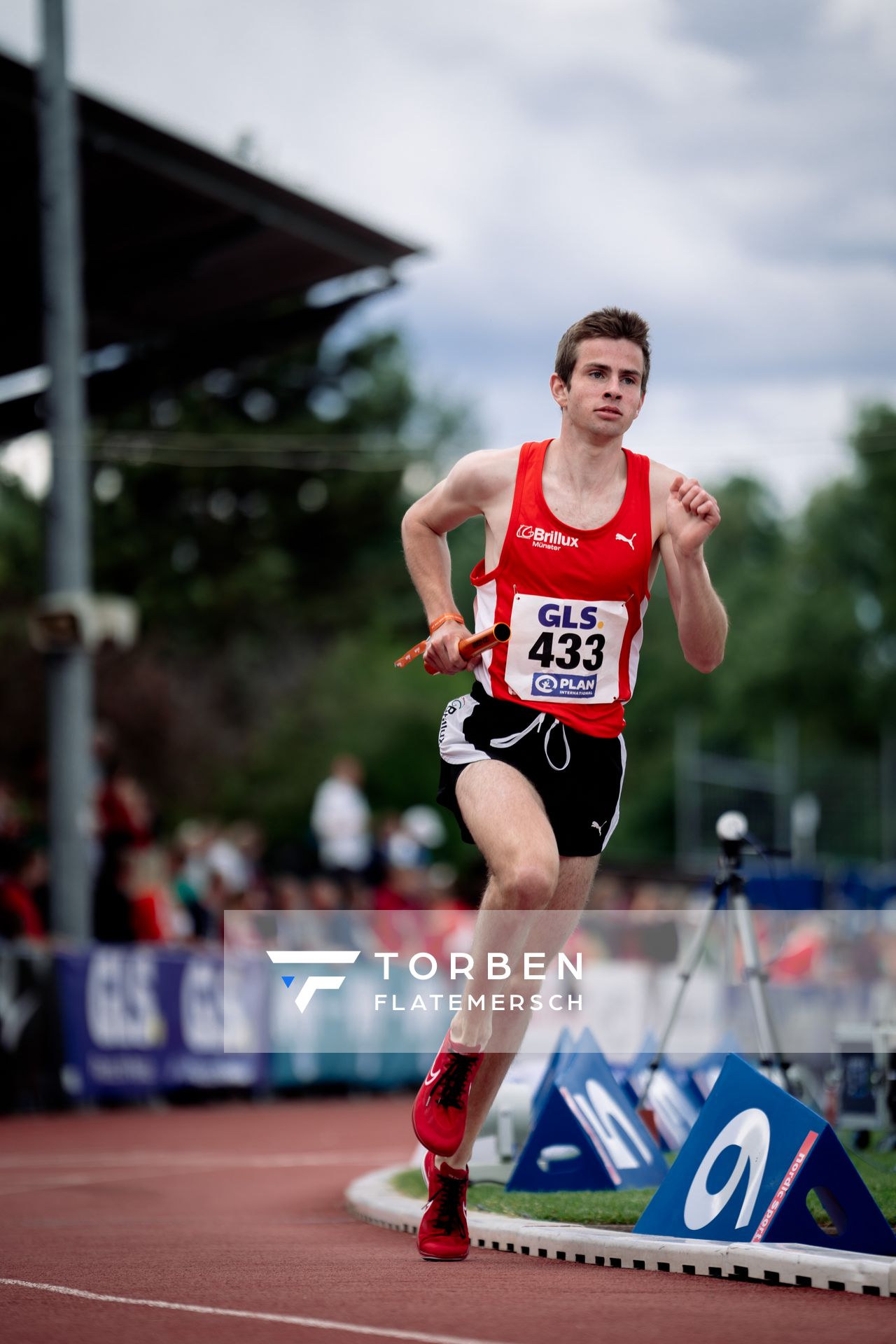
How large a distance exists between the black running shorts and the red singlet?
43 mm

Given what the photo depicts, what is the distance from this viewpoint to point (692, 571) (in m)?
5.73

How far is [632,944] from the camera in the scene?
21359mm

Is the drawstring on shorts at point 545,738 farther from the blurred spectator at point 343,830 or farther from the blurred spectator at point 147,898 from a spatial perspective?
the blurred spectator at point 343,830

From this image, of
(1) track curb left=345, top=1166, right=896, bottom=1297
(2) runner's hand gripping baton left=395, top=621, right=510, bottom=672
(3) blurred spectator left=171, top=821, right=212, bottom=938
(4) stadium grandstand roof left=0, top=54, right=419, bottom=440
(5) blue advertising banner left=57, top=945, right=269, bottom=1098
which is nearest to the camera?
(1) track curb left=345, top=1166, right=896, bottom=1297

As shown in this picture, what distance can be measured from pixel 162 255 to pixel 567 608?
1730 centimetres

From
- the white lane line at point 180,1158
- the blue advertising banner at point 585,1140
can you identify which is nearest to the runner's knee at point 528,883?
the blue advertising banner at point 585,1140

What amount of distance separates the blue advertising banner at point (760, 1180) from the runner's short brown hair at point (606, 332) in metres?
2.22

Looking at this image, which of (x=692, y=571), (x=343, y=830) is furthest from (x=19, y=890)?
(x=692, y=571)

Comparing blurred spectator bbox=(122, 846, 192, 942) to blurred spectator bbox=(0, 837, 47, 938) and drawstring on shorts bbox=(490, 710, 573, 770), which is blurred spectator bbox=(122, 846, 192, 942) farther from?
drawstring on shorts bbox=(490, 710, 573, 770)

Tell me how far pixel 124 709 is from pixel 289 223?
1963 centimetres

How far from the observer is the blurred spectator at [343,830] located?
66.4 ft

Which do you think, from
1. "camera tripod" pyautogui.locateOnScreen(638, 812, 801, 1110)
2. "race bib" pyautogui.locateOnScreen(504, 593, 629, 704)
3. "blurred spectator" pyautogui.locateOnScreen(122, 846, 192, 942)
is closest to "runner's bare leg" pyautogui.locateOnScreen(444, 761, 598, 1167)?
"race bib" pyautogui.locateOnScreen(504, 593, 629, 704)

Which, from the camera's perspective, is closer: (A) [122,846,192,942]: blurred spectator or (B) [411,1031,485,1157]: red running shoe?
(B) [411,1031,485,1157]: red running shoe

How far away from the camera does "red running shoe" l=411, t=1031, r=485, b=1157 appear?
573 centimetres
